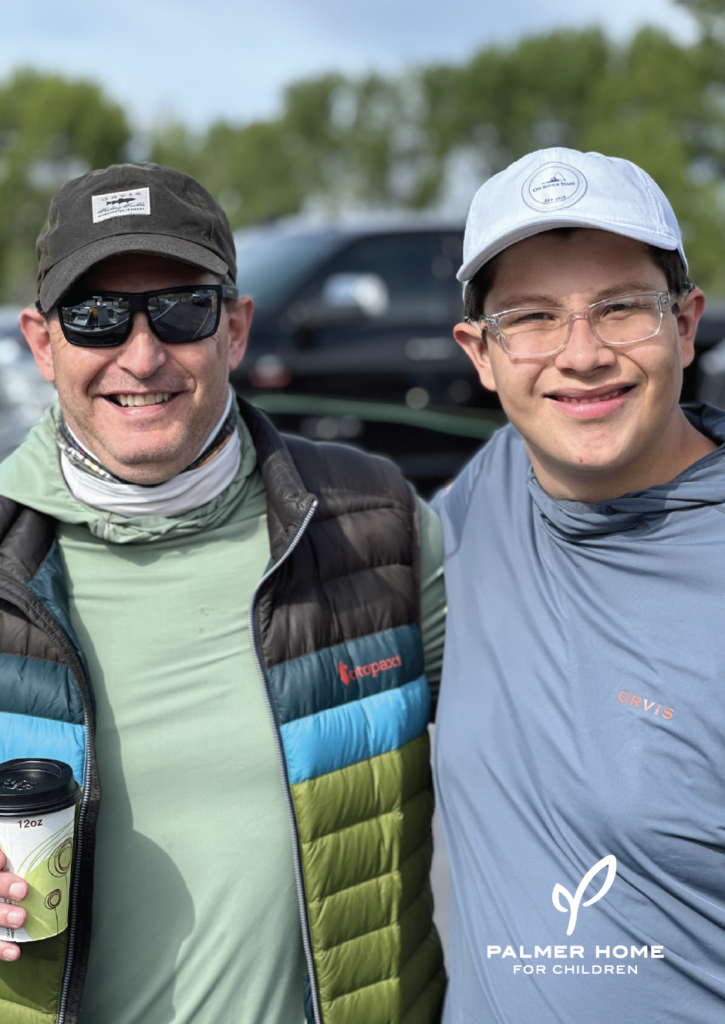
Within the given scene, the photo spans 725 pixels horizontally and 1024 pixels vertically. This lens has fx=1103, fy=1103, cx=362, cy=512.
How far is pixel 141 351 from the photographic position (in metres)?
2.14

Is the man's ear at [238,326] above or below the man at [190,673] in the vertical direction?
above

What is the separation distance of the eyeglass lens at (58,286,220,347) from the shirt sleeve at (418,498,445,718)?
707mm

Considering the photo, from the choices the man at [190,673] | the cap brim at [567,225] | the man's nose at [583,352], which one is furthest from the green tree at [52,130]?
the man's nose at [583,352]

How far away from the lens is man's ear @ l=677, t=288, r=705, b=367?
215 centimetres

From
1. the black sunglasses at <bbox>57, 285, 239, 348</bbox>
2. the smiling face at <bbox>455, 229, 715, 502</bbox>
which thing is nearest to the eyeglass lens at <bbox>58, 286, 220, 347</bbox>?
the black sunglasses at <bbox>57, 285, 239, 348</bbox>

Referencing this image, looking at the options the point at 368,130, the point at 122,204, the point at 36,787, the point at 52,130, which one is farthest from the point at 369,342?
the point at 368,130

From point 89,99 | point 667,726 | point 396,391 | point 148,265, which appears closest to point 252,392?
point 396,391

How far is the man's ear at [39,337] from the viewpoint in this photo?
228 centimetres

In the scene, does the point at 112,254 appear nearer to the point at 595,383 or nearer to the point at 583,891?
the point at 595,383

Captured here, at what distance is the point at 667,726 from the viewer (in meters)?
1.84

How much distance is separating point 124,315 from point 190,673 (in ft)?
2.34

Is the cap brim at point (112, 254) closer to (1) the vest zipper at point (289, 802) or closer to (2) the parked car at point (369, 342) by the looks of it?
(1) the vest zipper at point (289, 802)

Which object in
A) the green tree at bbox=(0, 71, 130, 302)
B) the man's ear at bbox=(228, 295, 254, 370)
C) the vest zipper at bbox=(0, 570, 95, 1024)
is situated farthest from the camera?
the green tree at bbox=(0, 71, 130, 302)

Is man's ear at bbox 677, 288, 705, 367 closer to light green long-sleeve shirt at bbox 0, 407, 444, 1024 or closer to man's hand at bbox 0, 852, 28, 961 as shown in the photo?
light green long-sleeve shirt at bbox 0, 407, 444, 1024
